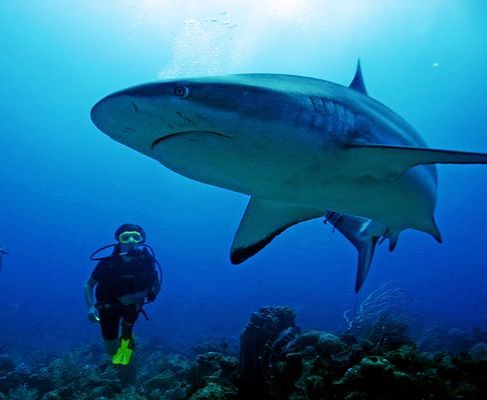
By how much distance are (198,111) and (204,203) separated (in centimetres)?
9655

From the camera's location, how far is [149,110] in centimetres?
200

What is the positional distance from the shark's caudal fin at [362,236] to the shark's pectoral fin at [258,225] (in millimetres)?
910

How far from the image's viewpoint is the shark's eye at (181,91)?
2.04 m

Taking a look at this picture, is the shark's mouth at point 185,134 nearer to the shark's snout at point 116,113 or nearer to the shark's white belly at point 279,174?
the shark's white belly at point 279,174

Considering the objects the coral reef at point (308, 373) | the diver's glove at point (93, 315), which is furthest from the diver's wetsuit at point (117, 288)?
the coral reef at point (308, 373)

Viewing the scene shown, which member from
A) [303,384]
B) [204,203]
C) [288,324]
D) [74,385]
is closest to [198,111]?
[303,384]

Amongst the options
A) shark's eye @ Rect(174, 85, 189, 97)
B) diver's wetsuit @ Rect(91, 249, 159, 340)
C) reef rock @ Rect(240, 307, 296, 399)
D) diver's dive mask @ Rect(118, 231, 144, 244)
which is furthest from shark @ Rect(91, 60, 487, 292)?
diver's dive mask @ Rect(118, 231, 144, 244)

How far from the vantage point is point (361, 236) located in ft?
16.0

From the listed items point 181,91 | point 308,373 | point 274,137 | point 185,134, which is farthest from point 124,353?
point 181,91

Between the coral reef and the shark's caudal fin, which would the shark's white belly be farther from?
the coral reef

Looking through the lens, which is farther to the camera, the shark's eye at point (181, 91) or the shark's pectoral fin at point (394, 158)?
the shark's pectoral fin at point (394, 158)

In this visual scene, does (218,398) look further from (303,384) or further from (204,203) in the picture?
(204,203)

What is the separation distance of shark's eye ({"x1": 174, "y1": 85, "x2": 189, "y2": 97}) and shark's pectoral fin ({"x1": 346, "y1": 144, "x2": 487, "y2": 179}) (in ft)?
3.98

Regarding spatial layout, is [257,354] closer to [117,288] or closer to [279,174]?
[279,174]
